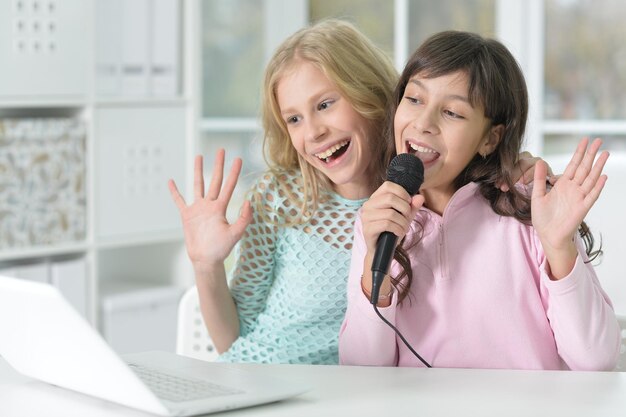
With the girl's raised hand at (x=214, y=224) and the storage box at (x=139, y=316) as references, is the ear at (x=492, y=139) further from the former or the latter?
the storage box at (x=139, y=316)

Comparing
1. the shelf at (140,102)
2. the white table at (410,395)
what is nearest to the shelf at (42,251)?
the shelf at (140,102)

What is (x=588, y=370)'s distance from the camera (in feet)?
4.60

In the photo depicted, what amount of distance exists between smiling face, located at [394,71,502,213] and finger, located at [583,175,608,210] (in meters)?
0.21

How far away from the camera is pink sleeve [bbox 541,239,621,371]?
135 centimetres

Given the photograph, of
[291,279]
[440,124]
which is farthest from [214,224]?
[440,124]

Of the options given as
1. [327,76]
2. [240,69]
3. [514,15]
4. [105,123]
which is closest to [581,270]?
[327,76]

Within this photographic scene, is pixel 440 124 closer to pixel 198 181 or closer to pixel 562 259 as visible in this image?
pixel 562 259

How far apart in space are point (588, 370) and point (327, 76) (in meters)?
0.63

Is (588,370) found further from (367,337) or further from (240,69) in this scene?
(240,69)

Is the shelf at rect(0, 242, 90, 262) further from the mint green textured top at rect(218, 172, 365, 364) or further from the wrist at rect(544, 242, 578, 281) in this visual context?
the wrist at rect(544, 242, 578, 281)

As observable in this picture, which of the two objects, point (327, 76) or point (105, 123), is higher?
point (327, 76)

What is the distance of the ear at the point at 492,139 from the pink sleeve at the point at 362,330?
0.22m

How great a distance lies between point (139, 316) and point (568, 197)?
203 cm

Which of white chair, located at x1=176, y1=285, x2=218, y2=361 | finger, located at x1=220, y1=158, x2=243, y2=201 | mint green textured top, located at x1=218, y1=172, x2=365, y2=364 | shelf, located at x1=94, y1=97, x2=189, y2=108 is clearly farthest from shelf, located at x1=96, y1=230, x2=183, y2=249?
finger, located at x1=220, y1=158, x2=243, y2=201
